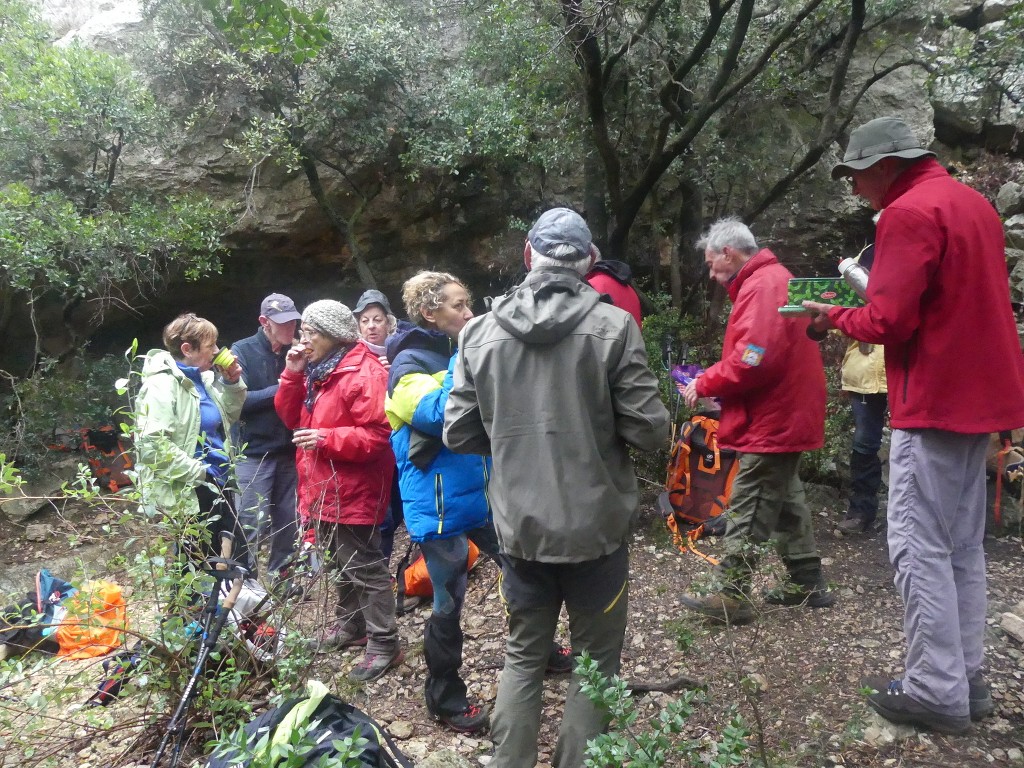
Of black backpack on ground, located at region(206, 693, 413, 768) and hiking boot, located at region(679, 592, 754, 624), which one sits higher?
black backpack on ground, located at region(206, 693, 413, 768)

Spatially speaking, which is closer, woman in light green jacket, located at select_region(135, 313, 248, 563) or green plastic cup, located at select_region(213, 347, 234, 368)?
woman in light green jacket, located at select_region(135, 313, 248, 563)

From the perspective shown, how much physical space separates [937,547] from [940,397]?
556mm

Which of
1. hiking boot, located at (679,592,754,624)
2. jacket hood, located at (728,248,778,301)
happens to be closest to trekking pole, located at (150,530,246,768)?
hiking boot, located at (679,592,754,624)

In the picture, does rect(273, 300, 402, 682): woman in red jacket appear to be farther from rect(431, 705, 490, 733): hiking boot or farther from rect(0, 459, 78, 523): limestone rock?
rect(0, 459, 78, 523): limestone rock

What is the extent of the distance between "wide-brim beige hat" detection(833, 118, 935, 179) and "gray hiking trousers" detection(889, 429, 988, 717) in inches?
41.6

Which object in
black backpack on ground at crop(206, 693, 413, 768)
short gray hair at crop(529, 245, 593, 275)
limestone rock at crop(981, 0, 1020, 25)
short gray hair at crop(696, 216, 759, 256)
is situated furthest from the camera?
limestone rock at crop(981, 0, 1020, 25)

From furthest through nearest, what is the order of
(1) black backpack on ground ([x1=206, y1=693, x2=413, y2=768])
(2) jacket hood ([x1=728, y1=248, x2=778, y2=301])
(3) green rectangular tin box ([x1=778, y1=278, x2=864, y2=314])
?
(2) jacket hood ([x1=728, y1=248, x2=778, y2=301]) < (3) green rectangular tin box ([x1=778, y1=278, x2=864, y2=314]) < (1) black backpack on ground ([x1=206, y1=693, x2=413, y2=768])

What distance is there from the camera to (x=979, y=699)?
269 centimetres

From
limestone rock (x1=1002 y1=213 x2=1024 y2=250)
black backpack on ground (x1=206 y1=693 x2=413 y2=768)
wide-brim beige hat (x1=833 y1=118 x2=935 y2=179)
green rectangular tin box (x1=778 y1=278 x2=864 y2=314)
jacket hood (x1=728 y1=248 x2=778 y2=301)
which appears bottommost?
black backpack on ground (x1=206 y1=693 x2=413 y2=768)

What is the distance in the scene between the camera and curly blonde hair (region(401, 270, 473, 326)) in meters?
3.03

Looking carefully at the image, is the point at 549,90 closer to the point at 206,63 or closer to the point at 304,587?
the point at 206,63

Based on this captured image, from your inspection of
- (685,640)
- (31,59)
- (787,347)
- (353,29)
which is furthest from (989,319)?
(31,59)

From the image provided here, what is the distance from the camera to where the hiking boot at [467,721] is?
9.90 feet

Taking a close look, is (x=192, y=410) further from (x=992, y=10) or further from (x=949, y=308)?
(x=992, y=10)
